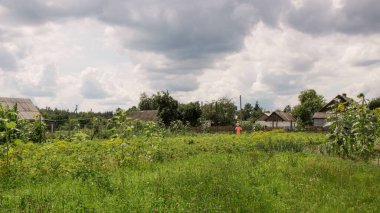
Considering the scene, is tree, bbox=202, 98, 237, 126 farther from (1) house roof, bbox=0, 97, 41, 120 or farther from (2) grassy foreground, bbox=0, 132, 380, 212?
(2) grassy foreground, bbox=0, 132, 380, 212

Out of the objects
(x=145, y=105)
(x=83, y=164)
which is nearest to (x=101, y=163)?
(x=83, y=164)

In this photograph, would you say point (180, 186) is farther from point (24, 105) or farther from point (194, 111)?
point (194, 111)

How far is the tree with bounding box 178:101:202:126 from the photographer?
57.2 meters

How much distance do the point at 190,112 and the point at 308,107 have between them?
3683 cm

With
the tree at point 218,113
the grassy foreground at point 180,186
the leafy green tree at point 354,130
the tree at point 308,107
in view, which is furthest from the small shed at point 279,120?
the grassy foreground at point 180,186

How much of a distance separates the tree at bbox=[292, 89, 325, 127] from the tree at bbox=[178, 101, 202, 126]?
95.8 ft

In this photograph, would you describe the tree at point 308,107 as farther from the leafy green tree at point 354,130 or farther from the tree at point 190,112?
the leafy green tree at point 354,130

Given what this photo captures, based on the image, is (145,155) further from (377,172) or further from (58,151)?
(377,172)

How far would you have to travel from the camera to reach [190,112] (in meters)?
58.0

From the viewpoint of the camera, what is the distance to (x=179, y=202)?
6316mm

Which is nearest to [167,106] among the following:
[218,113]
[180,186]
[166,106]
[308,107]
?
[166,106]

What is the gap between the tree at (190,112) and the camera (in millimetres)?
57250

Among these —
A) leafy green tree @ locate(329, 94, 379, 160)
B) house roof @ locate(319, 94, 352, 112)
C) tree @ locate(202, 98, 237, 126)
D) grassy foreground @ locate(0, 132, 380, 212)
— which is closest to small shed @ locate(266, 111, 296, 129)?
house roof @ locate(319, 94, 352, 112)

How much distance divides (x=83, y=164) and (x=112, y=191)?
3116 mm
